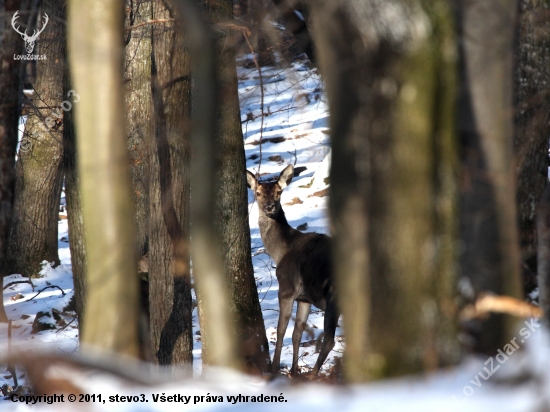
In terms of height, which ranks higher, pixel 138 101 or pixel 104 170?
pixel 138 101

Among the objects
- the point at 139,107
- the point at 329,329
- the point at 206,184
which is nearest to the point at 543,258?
the point at 206,184

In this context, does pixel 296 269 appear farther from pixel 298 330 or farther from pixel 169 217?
pixel 169 217

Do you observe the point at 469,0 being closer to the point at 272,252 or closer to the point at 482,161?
the point at 482,161

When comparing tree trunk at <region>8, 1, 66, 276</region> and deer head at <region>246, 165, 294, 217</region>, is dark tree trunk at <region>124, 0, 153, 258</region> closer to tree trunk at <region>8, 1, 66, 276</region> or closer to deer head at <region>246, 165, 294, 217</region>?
deer head at <region>246, 165, 294, 217</region>

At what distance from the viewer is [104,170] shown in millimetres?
4078

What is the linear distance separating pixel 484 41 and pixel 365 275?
147 centimetres

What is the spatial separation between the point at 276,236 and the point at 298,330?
1.83 meters

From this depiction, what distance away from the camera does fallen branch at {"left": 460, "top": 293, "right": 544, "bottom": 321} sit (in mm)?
3490

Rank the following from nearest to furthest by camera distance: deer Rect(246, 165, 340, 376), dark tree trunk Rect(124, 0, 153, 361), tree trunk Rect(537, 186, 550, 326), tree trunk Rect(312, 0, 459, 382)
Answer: tree trunk Rect(312, 0, 459, 382) < tree trunk Rect(537, 186, 550, 326) < deer Rect(246, 165, 340, 376) < dark tree trunk Rect(124, 0, 153, 361)

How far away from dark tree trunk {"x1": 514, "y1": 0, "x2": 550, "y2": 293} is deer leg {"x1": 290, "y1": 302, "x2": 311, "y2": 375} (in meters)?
3.87

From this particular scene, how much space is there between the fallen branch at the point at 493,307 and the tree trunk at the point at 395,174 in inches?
9.3

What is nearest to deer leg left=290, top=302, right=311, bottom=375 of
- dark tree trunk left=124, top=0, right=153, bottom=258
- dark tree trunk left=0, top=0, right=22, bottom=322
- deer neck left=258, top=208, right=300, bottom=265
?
deer neck left=258, top=208, right=300, bottom=265

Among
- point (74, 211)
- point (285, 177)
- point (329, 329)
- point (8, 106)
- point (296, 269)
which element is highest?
point (8, 106)

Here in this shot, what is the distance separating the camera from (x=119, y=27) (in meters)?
4.22
